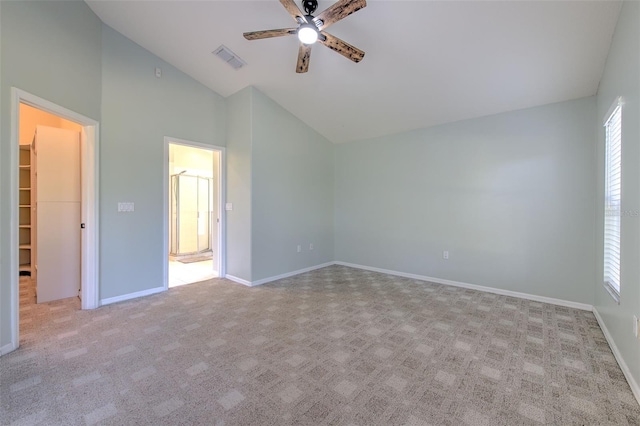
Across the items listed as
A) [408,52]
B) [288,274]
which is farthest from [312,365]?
[408,52]

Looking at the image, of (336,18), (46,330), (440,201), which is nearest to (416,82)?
(336,18)

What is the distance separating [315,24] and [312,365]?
9.24 ft

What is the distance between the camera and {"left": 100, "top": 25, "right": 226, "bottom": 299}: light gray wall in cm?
337

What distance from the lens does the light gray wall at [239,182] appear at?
4172 millimetres

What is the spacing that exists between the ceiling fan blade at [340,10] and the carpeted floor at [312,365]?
110 inches

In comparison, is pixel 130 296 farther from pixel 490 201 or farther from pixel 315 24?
pixel 490 201

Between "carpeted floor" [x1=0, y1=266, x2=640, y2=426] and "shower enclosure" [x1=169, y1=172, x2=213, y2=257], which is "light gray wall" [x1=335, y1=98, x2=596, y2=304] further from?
"shower enclosure" [x1=169, y1=172, x2=213, y2=257]

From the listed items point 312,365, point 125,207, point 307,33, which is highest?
point 307,33

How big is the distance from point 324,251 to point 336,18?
4049mm

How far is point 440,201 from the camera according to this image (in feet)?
14.1

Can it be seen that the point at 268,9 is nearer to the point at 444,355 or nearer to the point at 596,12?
the point at 596,12

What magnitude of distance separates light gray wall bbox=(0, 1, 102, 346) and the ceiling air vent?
1392mm

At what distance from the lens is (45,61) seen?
261 cm

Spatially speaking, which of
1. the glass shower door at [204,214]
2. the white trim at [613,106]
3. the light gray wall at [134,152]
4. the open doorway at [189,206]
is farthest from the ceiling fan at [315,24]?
the glass shower door at [204,214]
